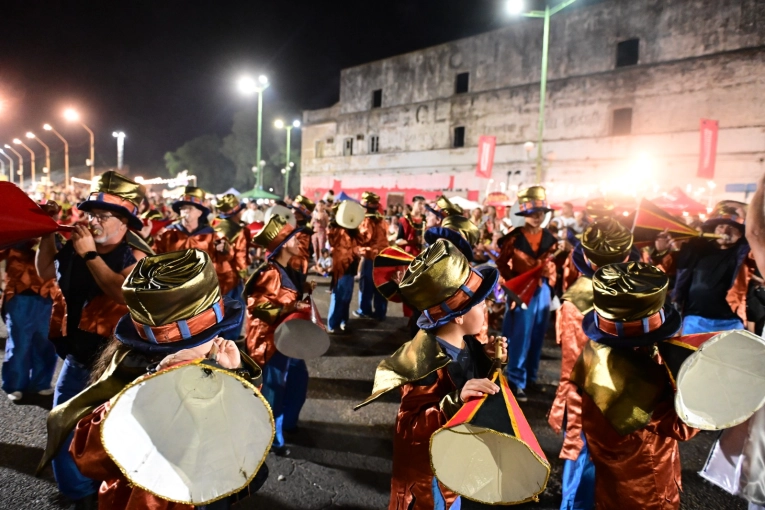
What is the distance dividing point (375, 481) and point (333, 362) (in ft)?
9.51

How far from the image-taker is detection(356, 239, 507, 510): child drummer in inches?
87.7

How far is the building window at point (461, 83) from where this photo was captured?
107 feet

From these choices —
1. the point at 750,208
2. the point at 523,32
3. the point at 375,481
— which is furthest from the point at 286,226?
the point at 523,32

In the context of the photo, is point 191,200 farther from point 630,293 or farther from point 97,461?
point 630,293

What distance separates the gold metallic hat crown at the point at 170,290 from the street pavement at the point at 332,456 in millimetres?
2358

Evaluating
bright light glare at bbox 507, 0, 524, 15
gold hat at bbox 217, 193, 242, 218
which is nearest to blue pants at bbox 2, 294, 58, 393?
gold hat at bbox 217, 193, 242, 218

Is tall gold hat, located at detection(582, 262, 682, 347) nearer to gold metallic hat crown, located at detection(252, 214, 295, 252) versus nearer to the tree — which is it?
gold metallic hat crown, located at detection(252, 214, 295, 252)

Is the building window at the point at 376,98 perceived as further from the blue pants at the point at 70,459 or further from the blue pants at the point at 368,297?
the blue pants at the point at 70,459

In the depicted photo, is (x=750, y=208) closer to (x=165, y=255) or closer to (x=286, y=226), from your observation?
(x=165, y=255)

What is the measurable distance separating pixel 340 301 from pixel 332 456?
4162 millimetres

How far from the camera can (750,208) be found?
8.66 feet

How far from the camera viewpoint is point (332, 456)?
4.26 metres

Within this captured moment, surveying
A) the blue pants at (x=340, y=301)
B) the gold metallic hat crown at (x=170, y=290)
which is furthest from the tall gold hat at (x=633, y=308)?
the blue pants at (x=340, y=301)

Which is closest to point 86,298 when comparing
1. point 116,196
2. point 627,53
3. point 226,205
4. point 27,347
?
point 116,196
